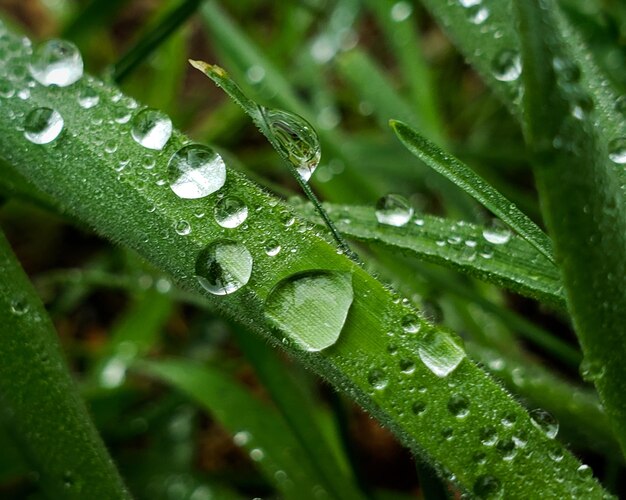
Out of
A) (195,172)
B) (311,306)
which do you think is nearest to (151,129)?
(195,172)

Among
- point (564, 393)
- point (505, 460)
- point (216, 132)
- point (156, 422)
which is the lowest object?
point (156, 422)

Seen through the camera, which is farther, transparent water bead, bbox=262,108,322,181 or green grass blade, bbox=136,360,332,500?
green grass blade, bbox=136,360,332,500

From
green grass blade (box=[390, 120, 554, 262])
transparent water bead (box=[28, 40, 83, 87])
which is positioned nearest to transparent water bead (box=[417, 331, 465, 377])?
green grass blade (box=[390, 120, 554, 262])

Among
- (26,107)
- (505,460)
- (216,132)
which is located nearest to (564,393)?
(505,460)

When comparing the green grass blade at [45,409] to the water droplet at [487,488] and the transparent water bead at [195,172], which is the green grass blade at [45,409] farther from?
the water droplet at [487,488]

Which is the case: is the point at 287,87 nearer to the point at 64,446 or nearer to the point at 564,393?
the point at 564,393

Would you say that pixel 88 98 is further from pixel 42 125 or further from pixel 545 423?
pixel 545 423

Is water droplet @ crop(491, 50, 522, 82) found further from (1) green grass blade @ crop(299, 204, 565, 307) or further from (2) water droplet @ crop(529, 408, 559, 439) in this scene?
(2) water droplet @ crop(529, 408, 559, 439)
